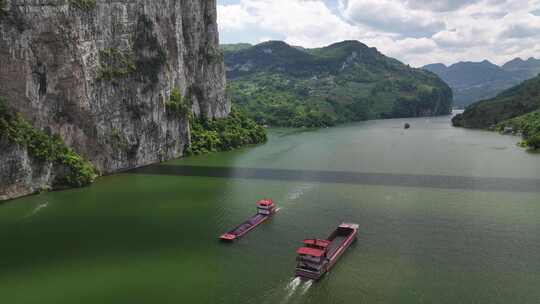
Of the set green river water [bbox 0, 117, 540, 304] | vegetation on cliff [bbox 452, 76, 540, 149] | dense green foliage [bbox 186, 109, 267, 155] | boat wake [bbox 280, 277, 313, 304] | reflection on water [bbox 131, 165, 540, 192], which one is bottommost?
boat wake [bbox 280, 277, 313, 304]

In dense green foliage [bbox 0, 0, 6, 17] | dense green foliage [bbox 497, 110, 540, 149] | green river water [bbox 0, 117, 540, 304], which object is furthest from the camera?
dense green foliage [bbox 497, 110, 540, 149]

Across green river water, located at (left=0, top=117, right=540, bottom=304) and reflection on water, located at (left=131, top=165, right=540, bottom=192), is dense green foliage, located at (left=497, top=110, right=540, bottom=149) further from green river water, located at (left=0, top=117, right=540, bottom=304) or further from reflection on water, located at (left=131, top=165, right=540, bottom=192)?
green river water, located at (left=0, top=117, right=540, bottom=304)

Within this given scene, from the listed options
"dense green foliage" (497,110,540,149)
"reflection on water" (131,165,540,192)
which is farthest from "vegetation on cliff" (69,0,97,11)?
"dense green foliage" (497,110,540,149)

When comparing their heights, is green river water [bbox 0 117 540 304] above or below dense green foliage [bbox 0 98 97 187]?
below

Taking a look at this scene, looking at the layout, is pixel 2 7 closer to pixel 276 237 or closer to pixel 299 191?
pixel 299 191

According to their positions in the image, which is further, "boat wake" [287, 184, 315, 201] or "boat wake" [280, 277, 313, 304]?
"boat wake" [287, 184, 315, 201]

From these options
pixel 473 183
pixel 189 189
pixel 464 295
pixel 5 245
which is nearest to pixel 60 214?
pixel 5 245
